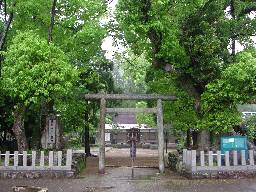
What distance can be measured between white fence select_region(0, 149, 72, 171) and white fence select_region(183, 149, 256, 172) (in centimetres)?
546

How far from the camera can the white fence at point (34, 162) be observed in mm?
17047

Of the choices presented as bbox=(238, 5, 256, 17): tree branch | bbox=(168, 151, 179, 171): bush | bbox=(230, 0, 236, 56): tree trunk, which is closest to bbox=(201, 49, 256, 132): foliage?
bbox=(230, 0, 236, 56): tree trunk

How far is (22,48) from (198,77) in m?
8.50

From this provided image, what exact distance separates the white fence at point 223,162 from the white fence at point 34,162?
5.46 metres

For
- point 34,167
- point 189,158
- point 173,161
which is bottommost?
point 173,161

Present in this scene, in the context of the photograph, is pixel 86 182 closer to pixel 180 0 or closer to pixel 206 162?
pixel 206 162

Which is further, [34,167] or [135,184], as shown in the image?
[34,167]

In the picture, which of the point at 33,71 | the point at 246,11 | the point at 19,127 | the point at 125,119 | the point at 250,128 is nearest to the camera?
the point at 33,71

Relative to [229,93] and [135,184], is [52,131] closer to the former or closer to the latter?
[135,184]

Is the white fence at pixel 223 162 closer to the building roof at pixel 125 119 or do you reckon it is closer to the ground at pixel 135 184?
the ground at pixel 135 184

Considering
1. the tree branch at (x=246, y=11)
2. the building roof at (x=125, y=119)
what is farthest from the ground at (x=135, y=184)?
the building roof at (x=125, y=119)

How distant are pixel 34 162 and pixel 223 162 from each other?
8.49 m

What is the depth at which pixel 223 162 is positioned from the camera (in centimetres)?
1764

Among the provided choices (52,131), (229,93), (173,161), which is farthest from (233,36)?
(52,131)
